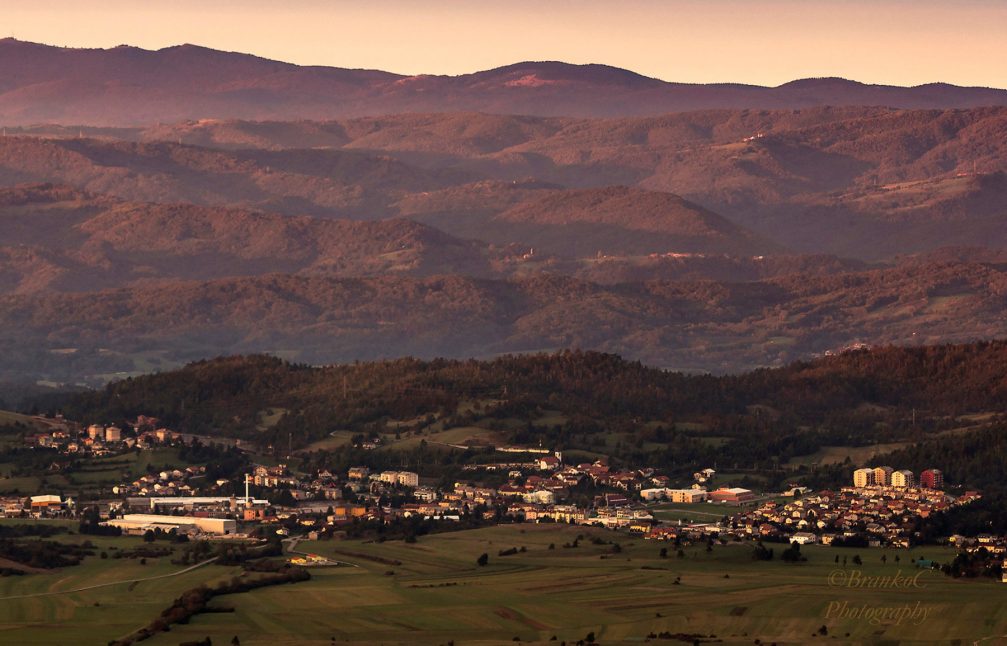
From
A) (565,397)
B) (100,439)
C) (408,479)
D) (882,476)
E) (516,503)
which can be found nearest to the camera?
(516,503)

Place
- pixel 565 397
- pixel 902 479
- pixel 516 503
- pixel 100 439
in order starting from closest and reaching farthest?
pixel 516 503 → pixel 902 479 → pixel 100 439 → pixel 565 397

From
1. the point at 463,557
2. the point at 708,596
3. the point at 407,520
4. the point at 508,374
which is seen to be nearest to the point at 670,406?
the point at 508,374

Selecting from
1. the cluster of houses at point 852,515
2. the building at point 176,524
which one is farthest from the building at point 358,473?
the cluster of houses at point 852,515

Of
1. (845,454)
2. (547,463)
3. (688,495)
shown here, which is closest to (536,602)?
(688,495)

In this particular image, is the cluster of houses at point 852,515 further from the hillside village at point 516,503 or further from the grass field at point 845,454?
the grass field at point 845,454

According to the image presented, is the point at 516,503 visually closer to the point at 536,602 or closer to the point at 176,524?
the point at 176,524

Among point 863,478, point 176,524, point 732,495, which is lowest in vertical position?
point 176,524

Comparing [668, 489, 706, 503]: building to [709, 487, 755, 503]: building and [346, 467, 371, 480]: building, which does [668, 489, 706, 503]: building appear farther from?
[346, 467, 371, 480]: building
